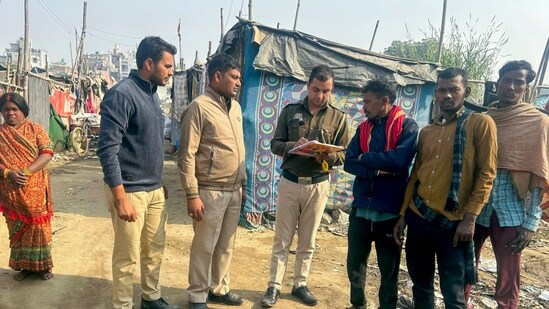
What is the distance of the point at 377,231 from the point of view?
282cm

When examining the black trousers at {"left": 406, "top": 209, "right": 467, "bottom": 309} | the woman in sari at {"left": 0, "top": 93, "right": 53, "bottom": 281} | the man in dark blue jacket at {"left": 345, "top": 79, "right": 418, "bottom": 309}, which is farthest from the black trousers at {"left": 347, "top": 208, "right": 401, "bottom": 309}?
the woman in sari at {"left": 0, "top": 93, "right": 53, "bottom": 281}

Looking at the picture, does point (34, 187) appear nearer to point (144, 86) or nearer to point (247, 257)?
point (144, 86)

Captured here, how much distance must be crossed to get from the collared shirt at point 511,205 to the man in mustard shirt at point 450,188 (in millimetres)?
418

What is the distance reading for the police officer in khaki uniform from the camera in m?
3.19

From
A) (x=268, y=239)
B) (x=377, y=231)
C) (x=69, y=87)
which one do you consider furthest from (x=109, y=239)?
(x=69, y=87)

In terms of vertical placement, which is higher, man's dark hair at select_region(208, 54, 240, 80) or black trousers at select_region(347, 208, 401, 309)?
man's dark hair at select_region(208, 54, 240, 80)

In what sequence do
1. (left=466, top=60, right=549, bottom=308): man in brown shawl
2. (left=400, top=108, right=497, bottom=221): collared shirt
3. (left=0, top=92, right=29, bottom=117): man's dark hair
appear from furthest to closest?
(left=0, top=92, right=29, bottom=117): man's dark hair → (left=466, top=60, right=549, bottom=308): man in brown shawl → (left=400, top=108, right=497, bottom=221): collared shirt

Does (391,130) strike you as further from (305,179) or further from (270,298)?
(270,298)

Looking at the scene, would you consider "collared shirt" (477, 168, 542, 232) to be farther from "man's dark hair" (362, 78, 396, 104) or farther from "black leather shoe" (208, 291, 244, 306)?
"black leather shoe" (208, 291, 244, 306)

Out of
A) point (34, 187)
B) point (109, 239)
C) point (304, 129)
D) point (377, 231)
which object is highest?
point (304, 129)

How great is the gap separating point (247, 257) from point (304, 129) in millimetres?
1913

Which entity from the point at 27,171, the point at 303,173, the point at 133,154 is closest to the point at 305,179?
the point at 303,173

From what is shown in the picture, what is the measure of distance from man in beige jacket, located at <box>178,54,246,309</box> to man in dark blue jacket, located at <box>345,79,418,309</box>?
892 millimetres

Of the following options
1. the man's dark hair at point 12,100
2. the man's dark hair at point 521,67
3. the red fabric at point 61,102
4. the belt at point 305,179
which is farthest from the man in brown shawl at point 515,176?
the red fabric at point 61,102
